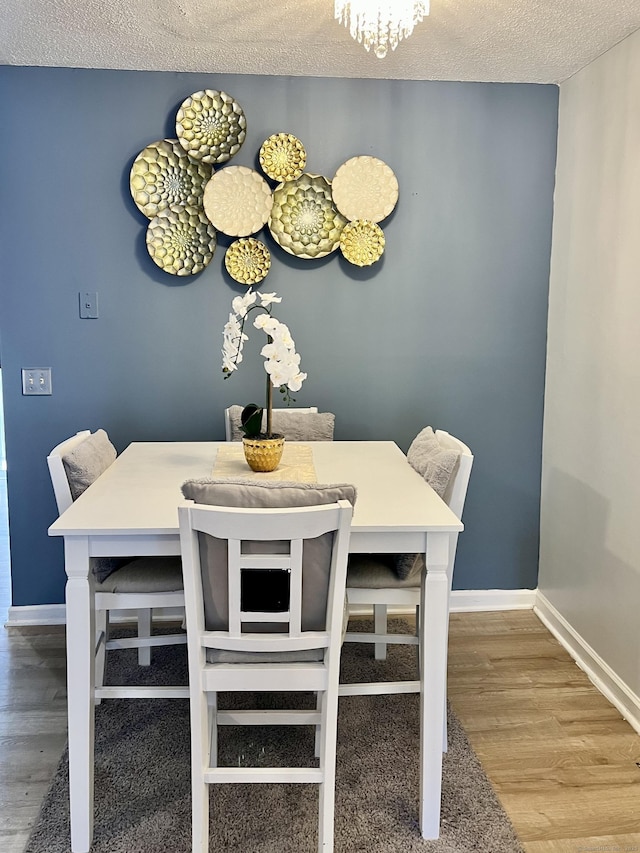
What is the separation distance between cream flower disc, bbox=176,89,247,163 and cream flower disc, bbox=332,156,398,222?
456 mm

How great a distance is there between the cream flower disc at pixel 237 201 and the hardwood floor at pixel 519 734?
1.87 meters

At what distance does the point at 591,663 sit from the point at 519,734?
566 mm

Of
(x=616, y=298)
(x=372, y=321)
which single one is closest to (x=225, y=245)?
(x=372, y=321)

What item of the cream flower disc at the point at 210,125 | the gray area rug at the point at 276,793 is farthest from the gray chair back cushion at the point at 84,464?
the cream flower disc at the point at 210,125

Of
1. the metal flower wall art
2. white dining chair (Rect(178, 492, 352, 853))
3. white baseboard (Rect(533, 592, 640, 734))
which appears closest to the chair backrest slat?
white dining chair (Rect(178, 492, 352, 853))

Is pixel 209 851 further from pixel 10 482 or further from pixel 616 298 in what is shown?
pixel 616 298

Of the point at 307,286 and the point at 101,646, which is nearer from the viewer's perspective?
the point at 101,646

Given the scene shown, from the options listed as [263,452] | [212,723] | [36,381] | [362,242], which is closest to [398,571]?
[263,452]

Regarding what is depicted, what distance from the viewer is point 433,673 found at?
1937mm

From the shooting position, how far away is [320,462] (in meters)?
2.60

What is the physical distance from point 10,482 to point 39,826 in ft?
5.12

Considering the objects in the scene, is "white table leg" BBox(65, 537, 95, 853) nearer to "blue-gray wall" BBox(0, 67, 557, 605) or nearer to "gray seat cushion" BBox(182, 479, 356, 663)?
"gray seat cushion" BBox(182, 479, 356, 663)

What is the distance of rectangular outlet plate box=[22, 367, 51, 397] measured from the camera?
10.3 ft

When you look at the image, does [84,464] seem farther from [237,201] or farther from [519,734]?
[519,734]
